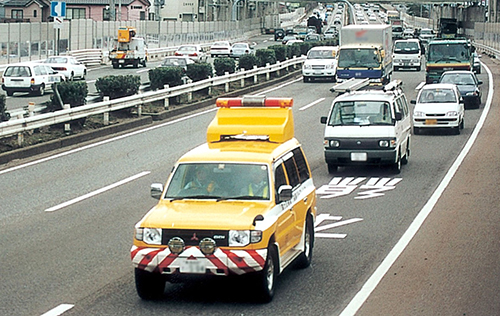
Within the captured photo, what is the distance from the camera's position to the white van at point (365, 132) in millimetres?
21672

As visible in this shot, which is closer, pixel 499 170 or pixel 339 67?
pixel 499 170

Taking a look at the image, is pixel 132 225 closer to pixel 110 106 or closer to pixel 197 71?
pixel 110 106

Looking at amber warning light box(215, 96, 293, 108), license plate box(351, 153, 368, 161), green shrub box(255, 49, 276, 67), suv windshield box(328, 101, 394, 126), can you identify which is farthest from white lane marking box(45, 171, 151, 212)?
green shrub box(255, 49, 276, 67)

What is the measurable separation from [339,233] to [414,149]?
12.0 m

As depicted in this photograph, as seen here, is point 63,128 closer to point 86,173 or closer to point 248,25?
point 86,173

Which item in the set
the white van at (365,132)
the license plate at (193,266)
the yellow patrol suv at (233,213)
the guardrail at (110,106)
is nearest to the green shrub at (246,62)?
the guardrail at (110,106)

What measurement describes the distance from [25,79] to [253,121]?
30288 mm

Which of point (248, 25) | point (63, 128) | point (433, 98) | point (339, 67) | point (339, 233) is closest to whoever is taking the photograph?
point (339, 233)

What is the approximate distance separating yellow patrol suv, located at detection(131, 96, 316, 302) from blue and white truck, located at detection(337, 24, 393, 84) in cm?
2801

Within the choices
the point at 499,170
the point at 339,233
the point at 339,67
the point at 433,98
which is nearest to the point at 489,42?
the point at 339,67

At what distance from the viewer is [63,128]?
85.4ft

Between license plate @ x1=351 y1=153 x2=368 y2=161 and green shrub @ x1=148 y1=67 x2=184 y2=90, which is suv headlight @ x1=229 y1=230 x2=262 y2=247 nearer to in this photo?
license plate @ x1=351 y1=153 x2=368 y2=161

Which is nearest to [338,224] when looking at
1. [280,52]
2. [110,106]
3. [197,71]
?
[110,106]

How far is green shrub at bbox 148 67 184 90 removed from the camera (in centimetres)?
3497
